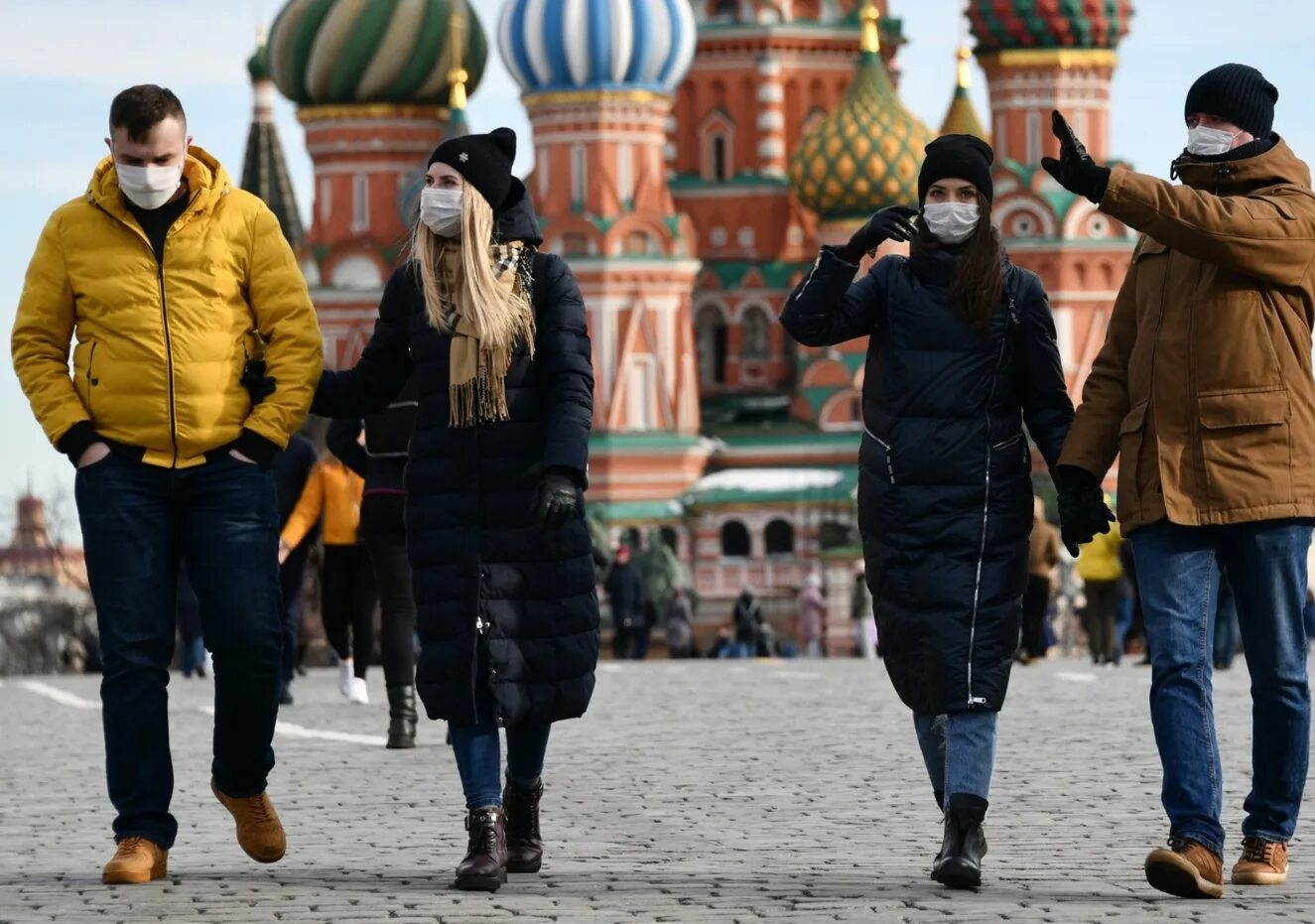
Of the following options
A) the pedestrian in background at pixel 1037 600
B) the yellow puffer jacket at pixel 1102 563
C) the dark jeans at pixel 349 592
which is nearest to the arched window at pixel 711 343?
the yellow puffer jacket at pixel 1102 563

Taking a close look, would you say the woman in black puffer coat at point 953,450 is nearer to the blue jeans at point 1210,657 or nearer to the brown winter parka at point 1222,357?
the brown winter parka at point 1222,357

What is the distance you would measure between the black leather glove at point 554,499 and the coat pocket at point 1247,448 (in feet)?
4.65

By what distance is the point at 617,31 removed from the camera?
62469 mm

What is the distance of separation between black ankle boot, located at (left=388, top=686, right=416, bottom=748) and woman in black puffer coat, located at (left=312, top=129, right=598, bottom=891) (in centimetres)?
469

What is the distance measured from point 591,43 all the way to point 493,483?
53605 millimetres

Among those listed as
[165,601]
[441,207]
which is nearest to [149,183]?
[441,207]

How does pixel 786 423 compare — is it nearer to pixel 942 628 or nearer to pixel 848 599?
pixel 848 599

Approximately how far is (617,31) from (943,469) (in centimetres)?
5370

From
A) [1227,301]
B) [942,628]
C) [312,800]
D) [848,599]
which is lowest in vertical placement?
[848,599]

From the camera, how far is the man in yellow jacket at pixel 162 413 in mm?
9156

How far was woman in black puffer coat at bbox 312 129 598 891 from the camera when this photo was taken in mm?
9125

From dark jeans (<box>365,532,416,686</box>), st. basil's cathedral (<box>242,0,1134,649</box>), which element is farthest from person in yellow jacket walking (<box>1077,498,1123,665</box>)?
st. basil's cathedral (<box>242,0,1134,649</box>)

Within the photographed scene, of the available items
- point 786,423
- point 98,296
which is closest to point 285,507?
point 98,296

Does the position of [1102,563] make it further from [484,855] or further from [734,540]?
[734,540]
